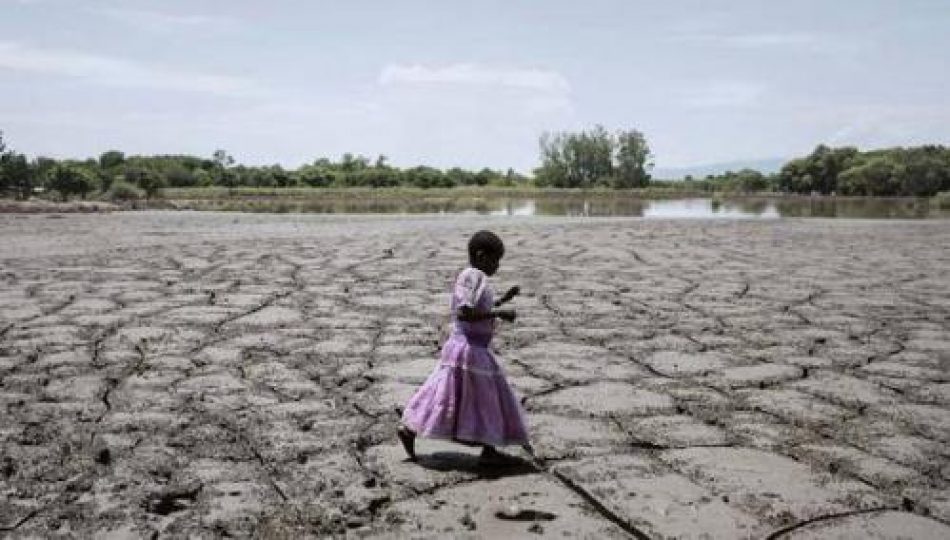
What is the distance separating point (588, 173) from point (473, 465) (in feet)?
321

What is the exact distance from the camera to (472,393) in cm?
333

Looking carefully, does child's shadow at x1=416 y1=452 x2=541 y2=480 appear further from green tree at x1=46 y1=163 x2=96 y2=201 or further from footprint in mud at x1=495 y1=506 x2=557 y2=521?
green tree at x1=46 y1=163 x2=96 y2=201

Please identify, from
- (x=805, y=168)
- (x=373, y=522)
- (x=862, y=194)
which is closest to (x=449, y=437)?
(x=373, y=522)

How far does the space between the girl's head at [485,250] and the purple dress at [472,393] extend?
1.5 inches

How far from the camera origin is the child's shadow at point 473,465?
3271 millimetres

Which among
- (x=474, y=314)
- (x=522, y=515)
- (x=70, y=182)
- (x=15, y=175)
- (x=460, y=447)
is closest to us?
(x=522, y=515)

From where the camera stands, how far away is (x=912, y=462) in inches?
137

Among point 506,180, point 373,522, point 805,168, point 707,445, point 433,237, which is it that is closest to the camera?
point 373,522

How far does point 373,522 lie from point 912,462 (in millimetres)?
2110

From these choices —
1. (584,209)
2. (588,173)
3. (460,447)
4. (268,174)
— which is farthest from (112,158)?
(460,447)

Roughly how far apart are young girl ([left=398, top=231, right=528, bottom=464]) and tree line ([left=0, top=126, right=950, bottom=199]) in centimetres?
5084

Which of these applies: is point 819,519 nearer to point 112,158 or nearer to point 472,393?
point 472,393

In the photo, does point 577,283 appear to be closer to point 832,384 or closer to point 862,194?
point 832,384

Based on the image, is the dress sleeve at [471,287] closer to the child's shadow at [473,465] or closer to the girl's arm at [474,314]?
the girl's arm at [474,314]
